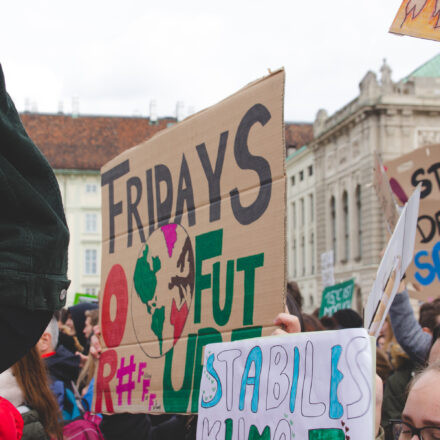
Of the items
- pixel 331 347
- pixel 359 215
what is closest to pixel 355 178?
pixel 359 215

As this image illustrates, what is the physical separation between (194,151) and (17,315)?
1781 millimetres

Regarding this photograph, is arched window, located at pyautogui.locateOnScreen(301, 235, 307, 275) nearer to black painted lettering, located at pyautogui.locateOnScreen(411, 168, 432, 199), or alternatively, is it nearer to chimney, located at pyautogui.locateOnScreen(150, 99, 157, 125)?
chimney, located at pyautogui.locateOnScreen(150, 99, 157, 125)

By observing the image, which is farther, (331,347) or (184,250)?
(184,250)

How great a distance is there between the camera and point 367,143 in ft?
118

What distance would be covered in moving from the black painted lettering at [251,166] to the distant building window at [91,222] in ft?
162

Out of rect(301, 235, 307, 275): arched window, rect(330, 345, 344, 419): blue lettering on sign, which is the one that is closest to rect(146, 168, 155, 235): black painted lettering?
rect(330, 345, 344, 419): blue lettering on sign

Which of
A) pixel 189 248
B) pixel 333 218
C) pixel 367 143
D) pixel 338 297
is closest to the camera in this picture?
pixel 189 248

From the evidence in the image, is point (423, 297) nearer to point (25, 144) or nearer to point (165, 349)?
point (165, 349)

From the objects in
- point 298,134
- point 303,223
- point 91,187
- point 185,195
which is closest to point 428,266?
point 185,195

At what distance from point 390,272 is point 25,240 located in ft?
4.37

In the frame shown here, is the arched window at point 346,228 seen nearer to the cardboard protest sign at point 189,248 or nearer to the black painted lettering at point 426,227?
the black painted lettering at point 426,227

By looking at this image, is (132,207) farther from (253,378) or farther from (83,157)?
(83,157)

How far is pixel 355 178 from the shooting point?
37906 mm

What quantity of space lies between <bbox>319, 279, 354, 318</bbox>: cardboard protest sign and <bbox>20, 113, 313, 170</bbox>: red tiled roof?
4061cm
